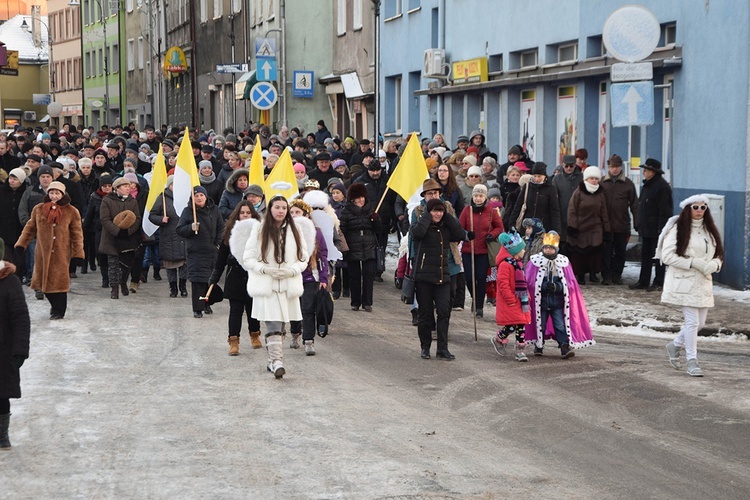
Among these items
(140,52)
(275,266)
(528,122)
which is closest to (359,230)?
(275,266)

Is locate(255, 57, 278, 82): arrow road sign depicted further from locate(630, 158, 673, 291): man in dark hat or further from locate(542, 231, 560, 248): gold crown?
locate(542, 231, 560, 248): gold crown

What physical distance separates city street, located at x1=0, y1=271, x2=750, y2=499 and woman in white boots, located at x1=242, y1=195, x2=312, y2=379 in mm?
543

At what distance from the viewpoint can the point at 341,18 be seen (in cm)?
4294

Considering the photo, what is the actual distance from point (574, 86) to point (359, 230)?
8.67m

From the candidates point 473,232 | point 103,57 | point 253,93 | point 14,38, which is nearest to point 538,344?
point 473,232

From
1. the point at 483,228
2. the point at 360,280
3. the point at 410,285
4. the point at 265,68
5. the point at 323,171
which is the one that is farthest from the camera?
the point at 265,68

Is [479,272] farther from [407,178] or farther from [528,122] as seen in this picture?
[528,122]

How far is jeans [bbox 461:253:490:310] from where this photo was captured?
54.1ft

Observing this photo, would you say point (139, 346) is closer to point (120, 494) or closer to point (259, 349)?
point (259, 349)

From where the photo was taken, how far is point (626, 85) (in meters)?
16.1

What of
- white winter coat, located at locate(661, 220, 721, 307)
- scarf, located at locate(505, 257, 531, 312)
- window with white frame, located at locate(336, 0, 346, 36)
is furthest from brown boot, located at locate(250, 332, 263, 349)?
window with white frame, located at locate(336, 0, 346, 36)

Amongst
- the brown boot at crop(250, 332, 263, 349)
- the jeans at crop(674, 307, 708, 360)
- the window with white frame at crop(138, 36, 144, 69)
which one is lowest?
the brown boot at crop(250, 332, 263, 349)

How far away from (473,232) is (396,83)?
2236 cm

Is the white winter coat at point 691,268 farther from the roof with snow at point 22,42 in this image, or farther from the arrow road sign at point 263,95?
the roof with snow at point 22,42
